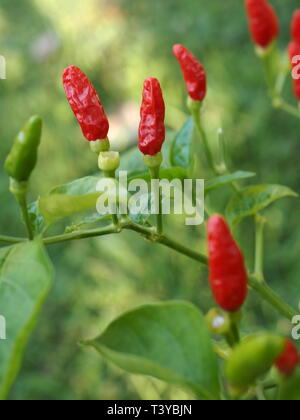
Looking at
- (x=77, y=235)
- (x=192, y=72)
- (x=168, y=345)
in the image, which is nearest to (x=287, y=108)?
(x=192, y=72)

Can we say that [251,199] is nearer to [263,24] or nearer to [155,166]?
[155,166]

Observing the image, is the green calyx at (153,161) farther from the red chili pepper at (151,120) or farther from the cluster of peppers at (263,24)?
the cluster of peppers at (263,24)

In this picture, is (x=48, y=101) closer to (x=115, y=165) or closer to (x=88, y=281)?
(x=88, y=281)

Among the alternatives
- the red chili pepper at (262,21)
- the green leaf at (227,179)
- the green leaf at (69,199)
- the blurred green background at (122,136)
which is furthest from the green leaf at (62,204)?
the blurred green background at (122,136)

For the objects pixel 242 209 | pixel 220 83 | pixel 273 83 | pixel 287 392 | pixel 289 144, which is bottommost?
pixel 287 392

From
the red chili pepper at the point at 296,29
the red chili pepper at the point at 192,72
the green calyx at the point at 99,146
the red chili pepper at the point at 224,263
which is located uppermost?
the red chili pepper at the point at 296,29

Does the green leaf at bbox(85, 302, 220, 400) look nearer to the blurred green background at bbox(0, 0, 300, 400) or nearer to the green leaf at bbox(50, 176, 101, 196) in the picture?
the green leaf at bbox(50, 176, 101, 196)

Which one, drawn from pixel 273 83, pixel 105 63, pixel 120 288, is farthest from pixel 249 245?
pixel 105 63
